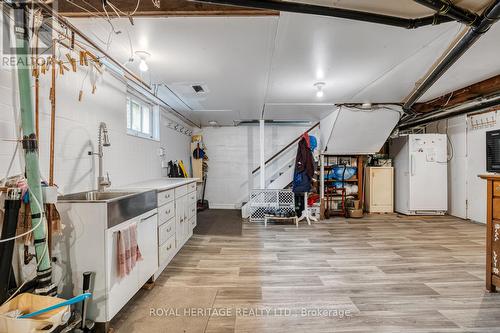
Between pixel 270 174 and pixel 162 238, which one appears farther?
pixel 270 174

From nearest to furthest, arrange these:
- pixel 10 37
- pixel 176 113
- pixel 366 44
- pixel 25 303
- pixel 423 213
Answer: pixel 25 303 → pixel 10 37 → pixel 366 44 → pixel 176 113 → pixel 423 213

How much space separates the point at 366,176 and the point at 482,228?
2.24 metres

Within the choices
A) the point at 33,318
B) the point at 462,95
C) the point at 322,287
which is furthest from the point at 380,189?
the point at 33,318

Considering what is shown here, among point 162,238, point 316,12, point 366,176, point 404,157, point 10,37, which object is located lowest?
point 162,238

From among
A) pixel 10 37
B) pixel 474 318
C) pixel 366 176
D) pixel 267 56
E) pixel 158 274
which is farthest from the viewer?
pixel 366 176

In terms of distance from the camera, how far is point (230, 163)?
667cm

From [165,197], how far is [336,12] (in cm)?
238

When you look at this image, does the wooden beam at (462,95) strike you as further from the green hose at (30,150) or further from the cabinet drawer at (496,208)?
the green hose at (30,150)

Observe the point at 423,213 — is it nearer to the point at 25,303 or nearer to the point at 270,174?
the point at 270,174

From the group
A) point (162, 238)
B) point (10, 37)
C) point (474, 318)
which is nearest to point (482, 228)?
point (474, 318)

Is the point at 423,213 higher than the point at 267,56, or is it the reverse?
the point at 267,56

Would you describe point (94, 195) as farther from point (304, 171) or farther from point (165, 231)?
point (304, 171)

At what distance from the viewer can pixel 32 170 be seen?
4.72ft

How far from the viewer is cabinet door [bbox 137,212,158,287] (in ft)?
7.03
